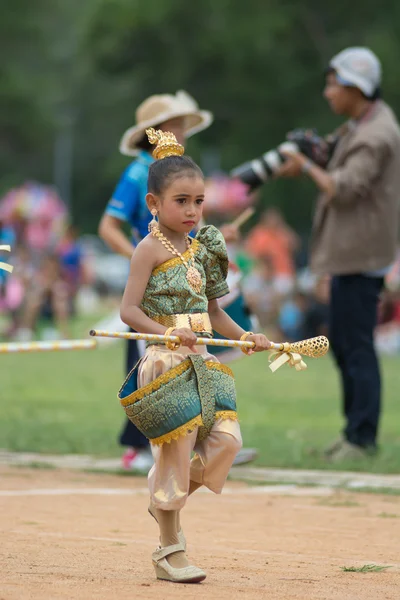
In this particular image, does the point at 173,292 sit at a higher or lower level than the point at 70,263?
lower

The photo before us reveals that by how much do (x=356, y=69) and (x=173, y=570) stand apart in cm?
480

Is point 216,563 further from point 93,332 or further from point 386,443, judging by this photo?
point 386,443

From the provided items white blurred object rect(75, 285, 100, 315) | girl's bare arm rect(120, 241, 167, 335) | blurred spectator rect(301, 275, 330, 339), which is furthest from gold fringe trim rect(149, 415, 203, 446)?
white blurred object rect(75, 285, 100, 315)

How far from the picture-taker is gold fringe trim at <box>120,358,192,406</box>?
5422 millimetres

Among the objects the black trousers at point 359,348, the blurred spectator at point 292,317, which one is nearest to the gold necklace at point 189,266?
the black trousers at point 359,348

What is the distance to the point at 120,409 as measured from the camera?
12.8 metres

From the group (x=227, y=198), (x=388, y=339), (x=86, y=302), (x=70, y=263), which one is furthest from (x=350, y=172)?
(x=86, y=302)

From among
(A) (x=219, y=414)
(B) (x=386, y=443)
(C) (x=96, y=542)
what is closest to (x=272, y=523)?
(C) (x=96, y=542)

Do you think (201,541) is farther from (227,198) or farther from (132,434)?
(227,198)

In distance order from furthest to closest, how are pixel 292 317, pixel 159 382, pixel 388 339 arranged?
1. pixel 292 317
2. pixel 388 339
3. pixel 159 382

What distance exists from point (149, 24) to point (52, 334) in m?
14.9

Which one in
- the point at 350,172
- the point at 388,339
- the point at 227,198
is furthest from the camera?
the point at 227,198

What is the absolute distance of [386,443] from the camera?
10344 mm

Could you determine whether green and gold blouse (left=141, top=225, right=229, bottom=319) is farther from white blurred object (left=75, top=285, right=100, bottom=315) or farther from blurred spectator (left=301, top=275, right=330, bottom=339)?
white blurred object (left=75, top=285, right=100, bottom=315)
